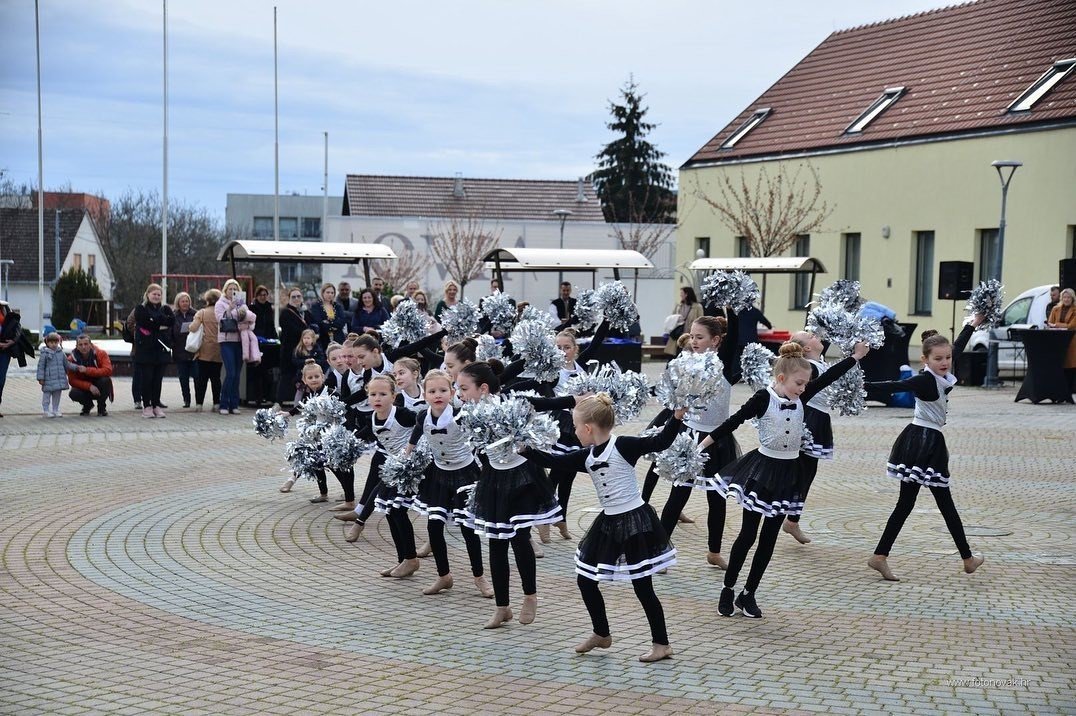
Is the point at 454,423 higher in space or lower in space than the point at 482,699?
higher

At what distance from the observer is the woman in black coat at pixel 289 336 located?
19109 mm

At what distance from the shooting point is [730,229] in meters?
45.1

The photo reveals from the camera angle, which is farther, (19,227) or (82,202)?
(82,202)

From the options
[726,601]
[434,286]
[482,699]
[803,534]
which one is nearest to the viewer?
[482,699]

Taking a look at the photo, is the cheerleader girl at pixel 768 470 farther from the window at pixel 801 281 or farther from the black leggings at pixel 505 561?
the window at pixel 801 281

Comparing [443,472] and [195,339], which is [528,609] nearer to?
[443,472]

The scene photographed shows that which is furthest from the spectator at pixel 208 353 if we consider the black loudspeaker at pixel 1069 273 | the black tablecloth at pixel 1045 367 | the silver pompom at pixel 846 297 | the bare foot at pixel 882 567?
the black loudspeaker at pixel 1069 273

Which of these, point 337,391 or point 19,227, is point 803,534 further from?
point 19,227

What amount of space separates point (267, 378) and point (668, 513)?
12917mm

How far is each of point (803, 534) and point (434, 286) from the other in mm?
46809

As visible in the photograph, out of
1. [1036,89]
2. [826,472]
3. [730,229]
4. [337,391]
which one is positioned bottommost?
[826,472]

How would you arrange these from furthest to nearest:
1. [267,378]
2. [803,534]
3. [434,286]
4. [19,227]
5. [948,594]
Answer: [19,227]
[434,286]
[267,378]
[803,534]
[948,594]

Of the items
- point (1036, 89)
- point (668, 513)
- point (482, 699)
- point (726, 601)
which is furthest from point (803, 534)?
point (1036, 89)

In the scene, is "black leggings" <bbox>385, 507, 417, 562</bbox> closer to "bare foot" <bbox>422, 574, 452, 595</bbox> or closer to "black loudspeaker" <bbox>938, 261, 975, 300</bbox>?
"bare foot" <bbox>422, 574, 452, 595</bbox>
